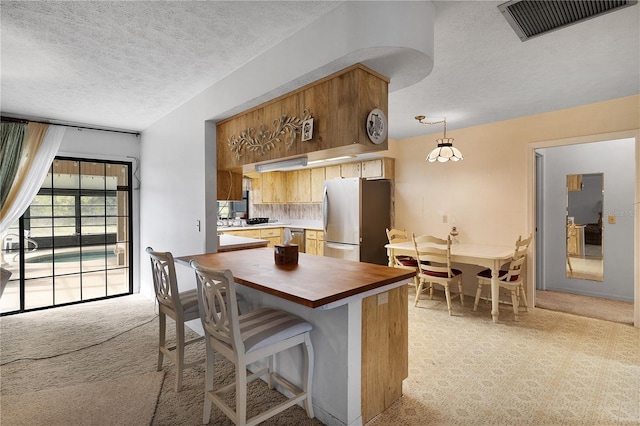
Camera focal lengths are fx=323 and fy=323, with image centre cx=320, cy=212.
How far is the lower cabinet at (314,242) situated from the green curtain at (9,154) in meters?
4.21

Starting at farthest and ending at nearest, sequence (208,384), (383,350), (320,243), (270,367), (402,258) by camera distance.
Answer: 1. (320,243)
2. (402,258)
3. (270,367)
4. (383,350)
5. (208,384)

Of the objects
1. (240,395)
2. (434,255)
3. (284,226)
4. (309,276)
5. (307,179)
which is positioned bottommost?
(240,395)

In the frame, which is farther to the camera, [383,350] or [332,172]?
[332,172]

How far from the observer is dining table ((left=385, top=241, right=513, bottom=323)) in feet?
11.6

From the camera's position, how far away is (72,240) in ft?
14.3

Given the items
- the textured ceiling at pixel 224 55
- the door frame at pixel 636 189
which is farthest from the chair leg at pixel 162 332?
the door frame at pixel 636 189

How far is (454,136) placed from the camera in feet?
15.5

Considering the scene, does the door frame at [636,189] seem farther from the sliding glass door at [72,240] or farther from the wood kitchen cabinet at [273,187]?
the sliding glass door at [72,240]

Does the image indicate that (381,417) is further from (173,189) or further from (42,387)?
(173,189)

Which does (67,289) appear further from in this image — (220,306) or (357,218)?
(357,218)

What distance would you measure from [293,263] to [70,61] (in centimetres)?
236

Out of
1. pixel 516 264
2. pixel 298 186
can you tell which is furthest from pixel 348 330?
pixel 298 186

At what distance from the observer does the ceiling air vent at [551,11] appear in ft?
5.88

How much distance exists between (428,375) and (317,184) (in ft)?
13.7
